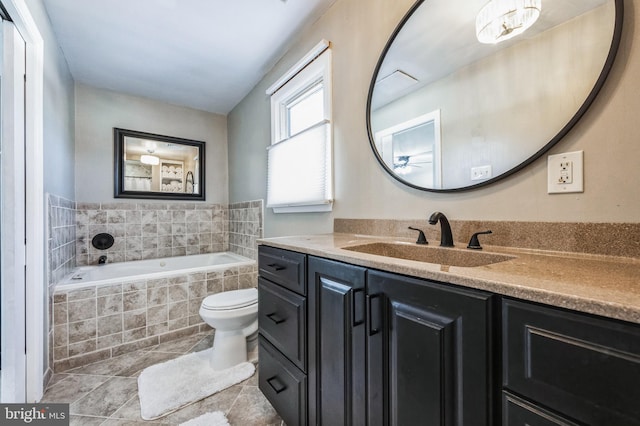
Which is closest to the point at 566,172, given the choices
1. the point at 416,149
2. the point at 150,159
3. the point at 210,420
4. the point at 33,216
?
the point at 416,149

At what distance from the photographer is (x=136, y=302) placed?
2.10 m

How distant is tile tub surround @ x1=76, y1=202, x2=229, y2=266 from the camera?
8.93 feet

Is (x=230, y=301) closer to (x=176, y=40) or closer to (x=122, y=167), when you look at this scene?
(x=176, y=40)

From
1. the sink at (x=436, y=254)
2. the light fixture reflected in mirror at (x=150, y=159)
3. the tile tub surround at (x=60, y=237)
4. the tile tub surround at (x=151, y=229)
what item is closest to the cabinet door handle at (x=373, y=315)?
the sink at (x=436, y=254)

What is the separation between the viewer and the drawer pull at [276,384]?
3.93 feet

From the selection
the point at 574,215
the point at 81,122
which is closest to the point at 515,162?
the point at 574,215

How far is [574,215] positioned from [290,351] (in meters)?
1.18

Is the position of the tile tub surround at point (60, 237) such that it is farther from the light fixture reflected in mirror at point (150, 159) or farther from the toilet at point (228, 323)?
the toilet at point (228, 323)

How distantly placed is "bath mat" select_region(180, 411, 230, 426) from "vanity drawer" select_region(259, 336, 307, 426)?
242 millimetres

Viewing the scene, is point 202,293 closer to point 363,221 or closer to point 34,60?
point 363,221

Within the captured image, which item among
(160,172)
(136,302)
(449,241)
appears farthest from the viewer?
(160,172)

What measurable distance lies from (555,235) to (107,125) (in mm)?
3885
